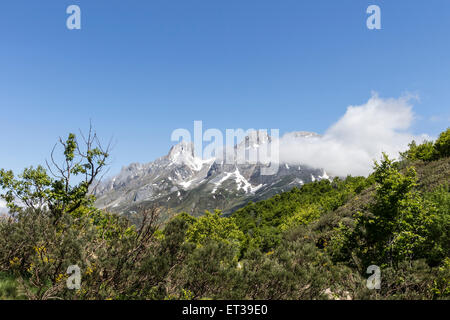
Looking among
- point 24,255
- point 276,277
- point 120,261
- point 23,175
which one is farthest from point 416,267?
point 23,175

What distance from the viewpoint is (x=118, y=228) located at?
8289 millimetres

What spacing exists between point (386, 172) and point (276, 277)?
550 inches

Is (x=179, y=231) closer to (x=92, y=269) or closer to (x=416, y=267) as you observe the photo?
(x=92, y=269)

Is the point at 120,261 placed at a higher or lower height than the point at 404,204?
lower

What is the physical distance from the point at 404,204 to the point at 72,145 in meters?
20.0
